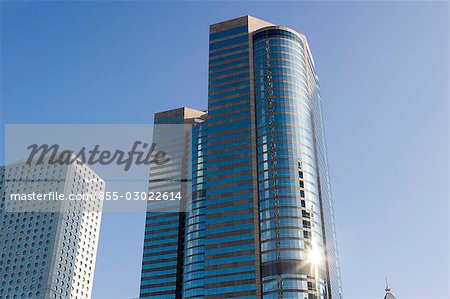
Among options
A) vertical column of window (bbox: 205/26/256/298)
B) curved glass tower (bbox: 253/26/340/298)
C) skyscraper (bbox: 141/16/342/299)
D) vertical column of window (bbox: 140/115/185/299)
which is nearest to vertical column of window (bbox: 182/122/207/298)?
skyscraper (bbox: 141/16/342/299)

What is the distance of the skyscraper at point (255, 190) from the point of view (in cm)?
13500

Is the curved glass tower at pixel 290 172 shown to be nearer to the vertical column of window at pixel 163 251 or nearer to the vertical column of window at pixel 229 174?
the vertical column of window at pixel 229 174

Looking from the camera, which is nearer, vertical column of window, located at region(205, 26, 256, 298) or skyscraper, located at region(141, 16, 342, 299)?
skyscraper, located at region(141, 16, 342, 299)

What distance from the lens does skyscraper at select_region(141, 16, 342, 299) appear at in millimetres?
135000

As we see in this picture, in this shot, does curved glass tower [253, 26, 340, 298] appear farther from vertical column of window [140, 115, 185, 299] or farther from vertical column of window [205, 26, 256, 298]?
vertical column of window [140, 115, 185, 299]

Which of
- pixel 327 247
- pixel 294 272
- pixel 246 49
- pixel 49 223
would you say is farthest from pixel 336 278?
pixel 49 223

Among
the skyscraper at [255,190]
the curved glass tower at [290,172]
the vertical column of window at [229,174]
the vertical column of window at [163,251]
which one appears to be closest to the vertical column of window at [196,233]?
the skyscraper at [255,190]

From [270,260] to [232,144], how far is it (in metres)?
39.7

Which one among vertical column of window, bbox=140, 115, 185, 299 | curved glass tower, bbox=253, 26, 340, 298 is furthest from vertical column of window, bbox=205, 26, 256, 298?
vertical column of window, bbox=140, 115, 185, 299

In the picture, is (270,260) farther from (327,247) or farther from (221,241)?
(327,247)

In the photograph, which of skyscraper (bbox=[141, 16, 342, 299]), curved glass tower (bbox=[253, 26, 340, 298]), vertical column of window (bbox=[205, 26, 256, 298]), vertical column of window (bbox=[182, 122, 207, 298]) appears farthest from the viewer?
vertical column of window (bbox=[182, 122, 207, 298])

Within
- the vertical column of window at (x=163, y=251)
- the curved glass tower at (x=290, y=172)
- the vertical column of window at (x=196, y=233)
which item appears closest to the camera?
the curved glass tower at (x=290, y=172)

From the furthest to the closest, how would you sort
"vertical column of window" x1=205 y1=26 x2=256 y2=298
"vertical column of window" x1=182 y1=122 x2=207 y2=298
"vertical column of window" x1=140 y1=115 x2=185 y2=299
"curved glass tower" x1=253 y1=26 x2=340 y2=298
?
1. "vertical column of window" x1=140 y1=115 x2=185 y2=299
2. "vertical column of window" x1=182 y1=122 x2=207 y2=298
3. "vertical column of window" x1=205 y1=26 x2=256 y2=298
4. "curved glass tower" x1=253 y1=26 x2=340 y2=298

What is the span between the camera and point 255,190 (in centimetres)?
14638
